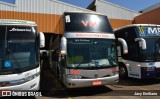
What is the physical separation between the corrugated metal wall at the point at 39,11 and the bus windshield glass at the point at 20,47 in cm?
1099

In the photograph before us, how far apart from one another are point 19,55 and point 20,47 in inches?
12.1

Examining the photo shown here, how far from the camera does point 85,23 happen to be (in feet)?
33.3

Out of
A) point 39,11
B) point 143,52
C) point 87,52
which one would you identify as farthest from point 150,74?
point 39,11

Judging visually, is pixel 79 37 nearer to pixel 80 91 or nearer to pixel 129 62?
pixel 80 91

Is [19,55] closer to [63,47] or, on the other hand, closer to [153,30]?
[63,47]

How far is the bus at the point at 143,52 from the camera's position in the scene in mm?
11850

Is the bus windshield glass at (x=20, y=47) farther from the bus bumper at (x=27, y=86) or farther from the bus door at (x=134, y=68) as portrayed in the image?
the bus door at (x=134, y=68)

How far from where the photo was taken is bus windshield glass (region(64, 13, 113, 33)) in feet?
32.7

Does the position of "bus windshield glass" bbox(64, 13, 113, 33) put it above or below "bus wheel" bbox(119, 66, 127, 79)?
above

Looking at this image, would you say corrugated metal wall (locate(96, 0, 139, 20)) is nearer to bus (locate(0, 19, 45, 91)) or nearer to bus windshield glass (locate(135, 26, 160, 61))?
bus windshield glass (locate(135, 26, 160, 61))

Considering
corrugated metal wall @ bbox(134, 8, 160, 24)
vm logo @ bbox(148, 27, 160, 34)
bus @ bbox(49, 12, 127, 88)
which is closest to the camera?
bus @ bbox(49, 12, 127, 88)

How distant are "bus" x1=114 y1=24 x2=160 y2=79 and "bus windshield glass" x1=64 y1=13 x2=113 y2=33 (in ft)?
7.40

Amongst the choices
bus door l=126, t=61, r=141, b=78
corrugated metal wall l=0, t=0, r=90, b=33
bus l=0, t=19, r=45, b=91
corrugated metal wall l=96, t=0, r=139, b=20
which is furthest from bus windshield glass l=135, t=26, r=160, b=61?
corrugated metal wall l=96, t=0, r=139, b=20

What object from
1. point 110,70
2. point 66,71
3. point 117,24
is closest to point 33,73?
point 66,71
